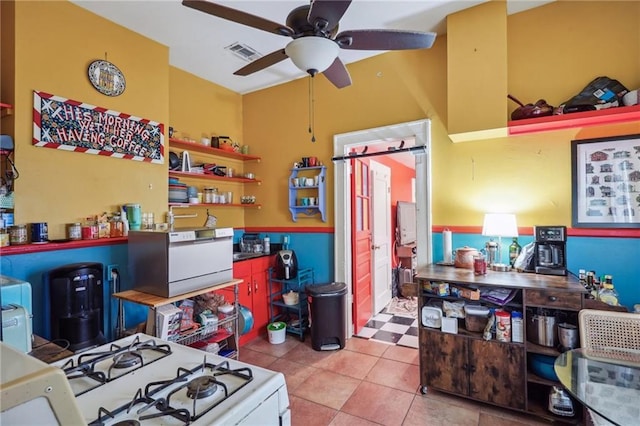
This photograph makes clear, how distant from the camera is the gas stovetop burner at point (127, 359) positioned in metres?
1.07

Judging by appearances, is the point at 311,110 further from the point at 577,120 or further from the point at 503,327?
the point at 503,327

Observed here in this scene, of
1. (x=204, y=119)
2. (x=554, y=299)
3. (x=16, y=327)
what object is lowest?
(x=554, y=299)

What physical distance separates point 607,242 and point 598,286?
0.34m

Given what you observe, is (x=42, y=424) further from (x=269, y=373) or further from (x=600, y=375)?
(x=600, y=375)

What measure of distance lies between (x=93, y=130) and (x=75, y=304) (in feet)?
4.53

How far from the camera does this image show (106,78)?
257cm

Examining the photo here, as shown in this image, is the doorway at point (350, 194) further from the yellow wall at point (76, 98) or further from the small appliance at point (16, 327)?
the small appliance at point (16, 327)

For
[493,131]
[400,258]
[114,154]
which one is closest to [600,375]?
[493,131]

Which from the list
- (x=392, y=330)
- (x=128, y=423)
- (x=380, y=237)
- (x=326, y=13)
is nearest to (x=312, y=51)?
(x=326, y=13)

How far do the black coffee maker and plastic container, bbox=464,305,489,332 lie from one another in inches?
20.5

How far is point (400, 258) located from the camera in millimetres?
5270

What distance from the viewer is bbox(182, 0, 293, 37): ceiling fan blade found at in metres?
1.50

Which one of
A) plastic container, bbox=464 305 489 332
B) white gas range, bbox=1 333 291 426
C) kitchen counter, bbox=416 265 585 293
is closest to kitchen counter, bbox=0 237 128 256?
white gas range, bbox=1 333 291 426

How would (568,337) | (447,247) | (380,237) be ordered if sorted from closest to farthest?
(568,337), (447,247), (380,237)
